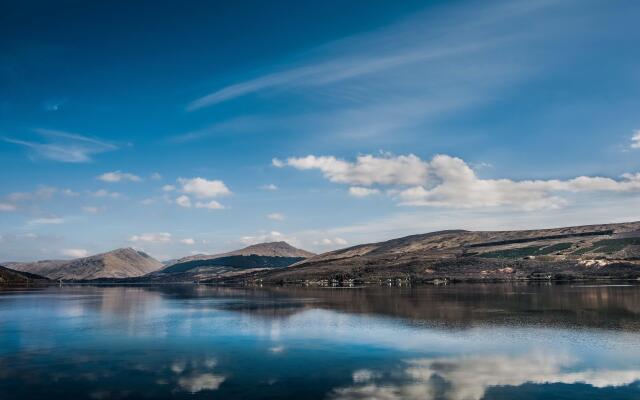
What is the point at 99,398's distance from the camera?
116ft

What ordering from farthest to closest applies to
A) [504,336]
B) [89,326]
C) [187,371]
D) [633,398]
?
1. [89,326]
2. [504,336]
3. [187,371]
4. [633,398]

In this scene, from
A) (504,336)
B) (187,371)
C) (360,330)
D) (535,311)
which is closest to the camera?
(187,371)

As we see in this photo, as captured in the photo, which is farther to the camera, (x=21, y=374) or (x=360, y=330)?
(x=360, y=330)

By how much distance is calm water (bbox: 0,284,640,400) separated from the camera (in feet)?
122

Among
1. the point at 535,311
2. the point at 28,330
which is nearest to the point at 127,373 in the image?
the point at 28,330

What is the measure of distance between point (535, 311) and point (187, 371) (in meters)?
71.8

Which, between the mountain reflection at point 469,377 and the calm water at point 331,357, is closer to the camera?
the mountain reflection at point 469,377

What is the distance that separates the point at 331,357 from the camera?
166 feet

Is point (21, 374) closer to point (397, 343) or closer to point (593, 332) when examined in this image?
point (397, 343)

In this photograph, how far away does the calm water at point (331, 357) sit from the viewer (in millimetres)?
37188

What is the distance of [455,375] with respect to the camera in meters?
41.4

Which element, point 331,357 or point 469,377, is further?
point 331,357

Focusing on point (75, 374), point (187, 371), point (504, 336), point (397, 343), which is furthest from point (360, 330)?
point (75, 374)

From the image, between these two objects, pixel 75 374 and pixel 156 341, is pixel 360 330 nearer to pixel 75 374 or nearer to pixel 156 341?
pixel 156 341
